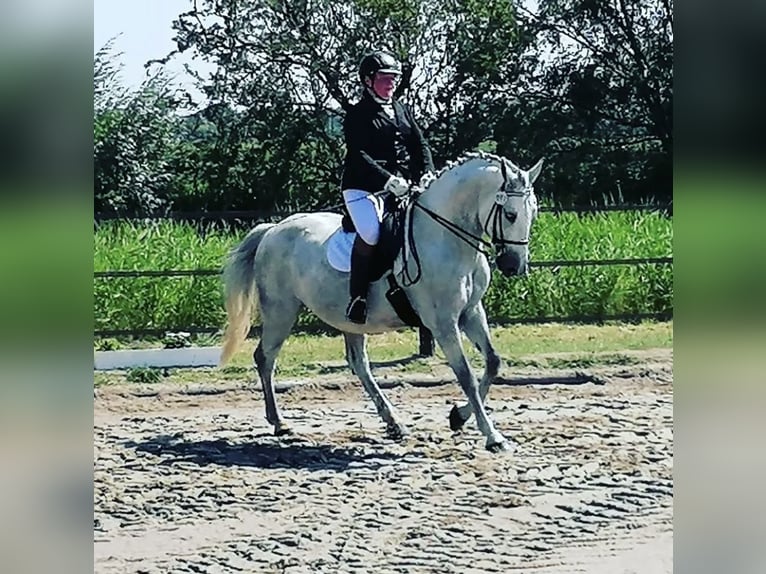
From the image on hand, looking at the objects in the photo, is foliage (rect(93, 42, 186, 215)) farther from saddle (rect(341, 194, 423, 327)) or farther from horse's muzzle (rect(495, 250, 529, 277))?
horse's muzzle (rect(495, 250, 529, 277))

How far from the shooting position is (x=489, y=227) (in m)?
4.85

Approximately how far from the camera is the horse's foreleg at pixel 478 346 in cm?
510

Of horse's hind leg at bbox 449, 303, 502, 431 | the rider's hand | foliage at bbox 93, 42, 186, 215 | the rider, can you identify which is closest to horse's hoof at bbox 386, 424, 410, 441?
horse's hind leg at bbox 449, 303, 502, 431

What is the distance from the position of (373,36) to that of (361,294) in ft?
4.19

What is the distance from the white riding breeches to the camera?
16.5 feet

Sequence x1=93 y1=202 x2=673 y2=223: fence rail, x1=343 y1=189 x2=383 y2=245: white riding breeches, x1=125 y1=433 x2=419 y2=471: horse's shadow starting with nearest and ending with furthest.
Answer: x1=125 y1=433 x2=419 y2=471: horse's shadow, x1=343 y1=189 x2=383 y2=245: white riding breeches, x1=93 y1=202 x2=673 y2=223: fence rail

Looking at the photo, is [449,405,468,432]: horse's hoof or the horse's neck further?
[449,405,468,432]: horse's hoof

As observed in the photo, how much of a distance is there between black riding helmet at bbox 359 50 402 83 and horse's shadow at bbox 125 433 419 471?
1.71 meters

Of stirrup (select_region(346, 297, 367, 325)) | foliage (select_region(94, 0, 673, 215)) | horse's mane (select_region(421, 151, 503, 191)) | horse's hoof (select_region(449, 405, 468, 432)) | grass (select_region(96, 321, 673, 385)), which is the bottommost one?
horse's hoof (select_region(449, 405, 468, 432))

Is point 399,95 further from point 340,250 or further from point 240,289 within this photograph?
point 240,289

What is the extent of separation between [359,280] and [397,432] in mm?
735

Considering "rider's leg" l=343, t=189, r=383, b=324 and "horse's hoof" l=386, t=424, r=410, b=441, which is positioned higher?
"rider's leg" l=343, t=189, r=383, b=324

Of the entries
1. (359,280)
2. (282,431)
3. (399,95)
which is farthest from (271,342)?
(399,95)
